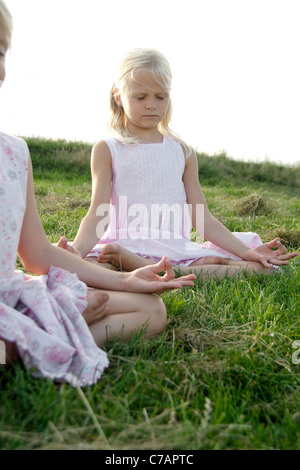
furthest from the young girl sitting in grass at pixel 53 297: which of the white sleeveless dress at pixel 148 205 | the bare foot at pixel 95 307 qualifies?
the white sleeveless dress at pixel 148 205

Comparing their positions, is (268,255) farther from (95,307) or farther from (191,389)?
(191,389)

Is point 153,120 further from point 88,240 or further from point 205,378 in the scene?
point 205,378

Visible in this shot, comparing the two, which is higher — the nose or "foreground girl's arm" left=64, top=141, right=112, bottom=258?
the nose

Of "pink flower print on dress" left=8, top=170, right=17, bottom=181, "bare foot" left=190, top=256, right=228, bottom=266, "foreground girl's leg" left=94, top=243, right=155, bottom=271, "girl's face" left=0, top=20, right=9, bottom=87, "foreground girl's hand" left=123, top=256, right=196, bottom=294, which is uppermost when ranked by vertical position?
"girl's face" left=0, top=20, right=9, bottom=87

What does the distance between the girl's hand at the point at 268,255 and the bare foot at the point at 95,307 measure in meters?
1.42

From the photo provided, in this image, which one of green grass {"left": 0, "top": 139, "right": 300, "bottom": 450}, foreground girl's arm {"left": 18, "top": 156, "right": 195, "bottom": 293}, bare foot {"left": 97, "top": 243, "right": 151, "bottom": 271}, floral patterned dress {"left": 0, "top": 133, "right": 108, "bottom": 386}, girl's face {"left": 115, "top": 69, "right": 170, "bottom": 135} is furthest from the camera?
girl's face {"left": 115, "top": 69, "right": 170, "bottom": 135}

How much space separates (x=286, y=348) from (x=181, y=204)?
1552 millimetres

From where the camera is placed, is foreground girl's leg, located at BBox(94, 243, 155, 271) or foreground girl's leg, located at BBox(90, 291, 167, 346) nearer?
foreground girl's leg, located at BBox(90, 291, 167, 346)

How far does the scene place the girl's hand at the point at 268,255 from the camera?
2.95 metres

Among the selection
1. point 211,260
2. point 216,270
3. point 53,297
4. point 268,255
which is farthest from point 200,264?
point 53,297

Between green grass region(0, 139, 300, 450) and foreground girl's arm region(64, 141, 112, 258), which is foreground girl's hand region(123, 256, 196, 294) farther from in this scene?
foreground girl's arm region(64, 141, 112, 258)

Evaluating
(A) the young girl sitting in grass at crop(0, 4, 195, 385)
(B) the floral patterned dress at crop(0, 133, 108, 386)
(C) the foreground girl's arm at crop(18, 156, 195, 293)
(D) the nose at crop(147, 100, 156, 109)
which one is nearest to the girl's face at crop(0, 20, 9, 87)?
(A) the young girl sitting in grass at crop(0, 4, 195, 385)

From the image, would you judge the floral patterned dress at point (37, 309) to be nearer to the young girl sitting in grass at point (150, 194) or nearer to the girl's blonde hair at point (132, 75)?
the young girl sitting in grass at point (150, 194)

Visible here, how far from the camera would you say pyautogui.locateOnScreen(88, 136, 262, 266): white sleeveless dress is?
3.13 m
